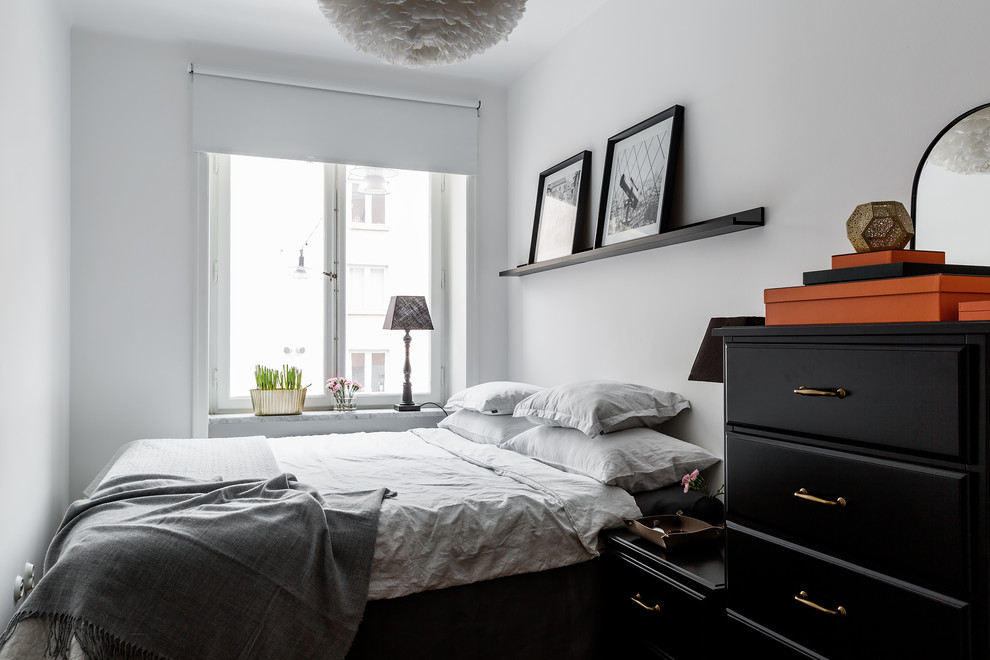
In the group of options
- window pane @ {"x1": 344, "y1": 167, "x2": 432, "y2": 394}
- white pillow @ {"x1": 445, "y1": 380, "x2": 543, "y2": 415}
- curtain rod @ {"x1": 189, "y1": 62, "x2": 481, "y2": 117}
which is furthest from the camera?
window pane @ {"x1": 344, "y1": 167, "x2": 432, "y2": 394}

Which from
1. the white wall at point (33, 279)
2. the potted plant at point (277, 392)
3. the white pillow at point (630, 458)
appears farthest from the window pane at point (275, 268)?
the white pillow at point (630, 458)

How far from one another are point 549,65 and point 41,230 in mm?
2548

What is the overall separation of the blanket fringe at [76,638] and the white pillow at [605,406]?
1478mm

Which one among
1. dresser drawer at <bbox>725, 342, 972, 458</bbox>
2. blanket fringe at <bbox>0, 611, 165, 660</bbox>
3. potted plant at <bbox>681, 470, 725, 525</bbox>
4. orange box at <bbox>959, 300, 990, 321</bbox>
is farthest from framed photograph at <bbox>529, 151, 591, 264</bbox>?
blanket fringe at <bbox>0, 611, 165, 660</bbox>

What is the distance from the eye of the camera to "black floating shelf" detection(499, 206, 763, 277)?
7.23 ft

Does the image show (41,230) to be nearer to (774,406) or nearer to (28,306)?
(28,306)

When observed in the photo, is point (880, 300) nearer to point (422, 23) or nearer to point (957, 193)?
point (957, 193)

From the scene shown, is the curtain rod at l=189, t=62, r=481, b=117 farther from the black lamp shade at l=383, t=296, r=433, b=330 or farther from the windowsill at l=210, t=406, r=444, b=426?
the windowsill at l=210, t=406, r=444, b=426

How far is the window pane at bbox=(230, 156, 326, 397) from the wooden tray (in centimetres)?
243

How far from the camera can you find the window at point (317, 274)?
3779 mm

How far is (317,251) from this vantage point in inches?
156

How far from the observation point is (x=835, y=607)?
125cm

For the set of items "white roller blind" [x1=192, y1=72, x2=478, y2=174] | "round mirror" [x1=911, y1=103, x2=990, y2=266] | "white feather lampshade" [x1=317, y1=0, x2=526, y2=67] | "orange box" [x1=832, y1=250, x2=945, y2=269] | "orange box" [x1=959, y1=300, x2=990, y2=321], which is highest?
"white roller blind" [x1=192, y1=72, x2=478, y2=174]

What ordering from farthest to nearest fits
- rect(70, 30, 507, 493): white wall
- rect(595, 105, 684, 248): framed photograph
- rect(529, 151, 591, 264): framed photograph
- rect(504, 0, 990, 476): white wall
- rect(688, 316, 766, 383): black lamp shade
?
rect(70, 30, 507, 493): white wall < rect(529, 151, 591, 264): framed photograph < rect(595, 105, 684, 248): framed photograph < rect(688, 316, 766, 383): black lamp shade < rect(504, 0, 990, 476): white wall
